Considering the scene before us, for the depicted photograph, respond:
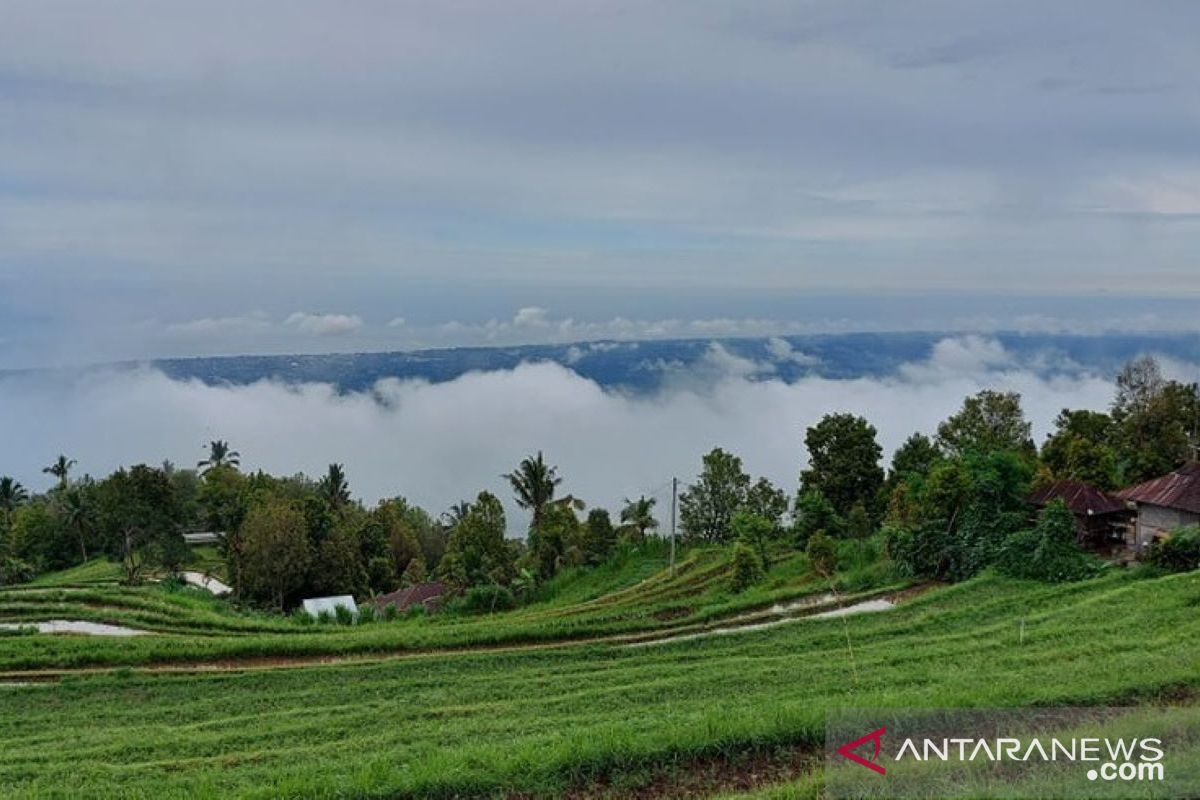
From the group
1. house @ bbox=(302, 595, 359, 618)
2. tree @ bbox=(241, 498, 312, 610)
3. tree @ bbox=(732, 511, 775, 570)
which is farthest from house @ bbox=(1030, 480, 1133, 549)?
tree @ bbox=(241, 498, 312, 610)

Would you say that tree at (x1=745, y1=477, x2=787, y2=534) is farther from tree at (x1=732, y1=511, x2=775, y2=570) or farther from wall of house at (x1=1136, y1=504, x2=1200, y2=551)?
wall of house at (x1=1136, y1=504, x2=1200, y2=551)

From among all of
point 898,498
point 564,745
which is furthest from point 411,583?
point 564,745

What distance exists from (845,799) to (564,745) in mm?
3009

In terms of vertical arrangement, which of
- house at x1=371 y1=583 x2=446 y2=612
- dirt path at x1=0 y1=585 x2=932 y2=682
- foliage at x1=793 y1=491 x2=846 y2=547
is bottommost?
house at x1=371 y1=583 x2=446 y2=612

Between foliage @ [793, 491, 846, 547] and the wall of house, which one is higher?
the wall of house

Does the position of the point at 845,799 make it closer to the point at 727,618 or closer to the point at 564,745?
the point at 564,745

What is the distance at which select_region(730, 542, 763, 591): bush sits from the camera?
2970 centimetres

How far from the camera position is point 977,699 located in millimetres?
9258

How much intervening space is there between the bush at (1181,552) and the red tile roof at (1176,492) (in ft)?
6.73

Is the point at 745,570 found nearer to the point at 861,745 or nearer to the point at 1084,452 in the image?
the point at 1084,452

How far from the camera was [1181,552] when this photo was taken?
70.5 ft

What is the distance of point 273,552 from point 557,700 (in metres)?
32.4

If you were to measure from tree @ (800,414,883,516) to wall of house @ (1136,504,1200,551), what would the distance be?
54.6 ft

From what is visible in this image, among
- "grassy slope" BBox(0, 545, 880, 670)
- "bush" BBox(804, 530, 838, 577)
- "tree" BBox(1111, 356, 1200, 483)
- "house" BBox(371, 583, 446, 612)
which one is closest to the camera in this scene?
"grassy slope" BBox(0, 545, 880, 670)
